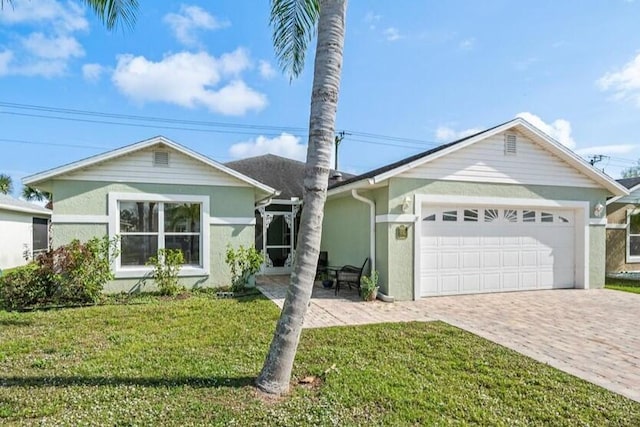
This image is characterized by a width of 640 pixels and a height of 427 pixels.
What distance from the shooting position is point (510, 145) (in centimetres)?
1047

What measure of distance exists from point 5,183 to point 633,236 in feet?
145

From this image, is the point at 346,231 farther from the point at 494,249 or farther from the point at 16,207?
the point at 16,207

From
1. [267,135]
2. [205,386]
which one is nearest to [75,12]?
[205,386]

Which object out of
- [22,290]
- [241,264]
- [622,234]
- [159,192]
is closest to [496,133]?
[241,264]

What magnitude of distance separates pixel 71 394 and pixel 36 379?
A: 2.70 ft

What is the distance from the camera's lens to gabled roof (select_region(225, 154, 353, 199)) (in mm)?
17266

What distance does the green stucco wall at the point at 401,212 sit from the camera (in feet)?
31.0

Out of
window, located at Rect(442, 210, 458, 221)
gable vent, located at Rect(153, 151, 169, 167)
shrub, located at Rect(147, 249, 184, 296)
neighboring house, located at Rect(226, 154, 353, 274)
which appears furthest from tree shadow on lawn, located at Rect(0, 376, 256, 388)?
neighboring house, located at Rect(226, 154, 353, 274)

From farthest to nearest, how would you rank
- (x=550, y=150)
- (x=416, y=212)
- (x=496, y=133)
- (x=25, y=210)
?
1. (x=25, y=210)
2. (x=550, y=150)
3. (x=496, y=133)
4. (x=416, y=212)

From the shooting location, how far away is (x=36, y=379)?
4441 mm

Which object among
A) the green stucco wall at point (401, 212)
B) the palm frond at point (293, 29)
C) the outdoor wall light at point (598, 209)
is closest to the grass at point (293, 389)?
the green stucco wall at point (401, 212)

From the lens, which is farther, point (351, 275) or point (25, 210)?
point (25, 210)

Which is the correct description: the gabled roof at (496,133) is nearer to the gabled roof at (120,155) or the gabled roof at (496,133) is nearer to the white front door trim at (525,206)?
the white front door trim at (525,206)

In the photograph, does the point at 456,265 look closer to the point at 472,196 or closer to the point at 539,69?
the point at 472,196
